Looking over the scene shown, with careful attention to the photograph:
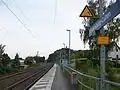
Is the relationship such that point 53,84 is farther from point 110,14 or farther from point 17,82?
point 110,14

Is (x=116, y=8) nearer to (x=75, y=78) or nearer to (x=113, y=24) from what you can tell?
(x=75, y=78)

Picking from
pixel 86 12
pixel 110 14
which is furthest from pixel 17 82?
pixel 110 14

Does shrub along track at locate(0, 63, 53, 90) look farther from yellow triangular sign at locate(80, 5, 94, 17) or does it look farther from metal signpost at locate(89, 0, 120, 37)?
metal signpost at locate(89, 0, 120, 37)

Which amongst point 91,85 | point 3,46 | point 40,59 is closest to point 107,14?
point 91,85

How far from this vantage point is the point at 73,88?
2095cm

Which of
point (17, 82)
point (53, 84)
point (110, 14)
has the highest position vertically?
point (110, 14)

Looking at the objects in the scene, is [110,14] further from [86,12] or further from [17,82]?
[17,82]

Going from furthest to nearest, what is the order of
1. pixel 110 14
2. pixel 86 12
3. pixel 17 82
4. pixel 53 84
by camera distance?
1. pixel 17 82
2. pixel 53 84
3. pixel 86 12
4. pixel 110 14

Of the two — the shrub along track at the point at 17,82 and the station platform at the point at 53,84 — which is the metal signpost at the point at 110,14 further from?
the shrub along track at the point at 17,82

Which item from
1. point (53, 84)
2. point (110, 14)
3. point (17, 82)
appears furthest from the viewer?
point (17, 82)

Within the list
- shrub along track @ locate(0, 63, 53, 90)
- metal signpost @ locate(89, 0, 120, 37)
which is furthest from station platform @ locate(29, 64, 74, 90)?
metal signpost @ locate(89, 0, 120, 37)

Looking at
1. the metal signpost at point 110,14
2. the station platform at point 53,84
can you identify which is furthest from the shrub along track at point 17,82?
the metal signpost at point 110,14

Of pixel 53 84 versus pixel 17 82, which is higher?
pixel 17 82

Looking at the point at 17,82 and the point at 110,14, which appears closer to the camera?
the point at 110,14
